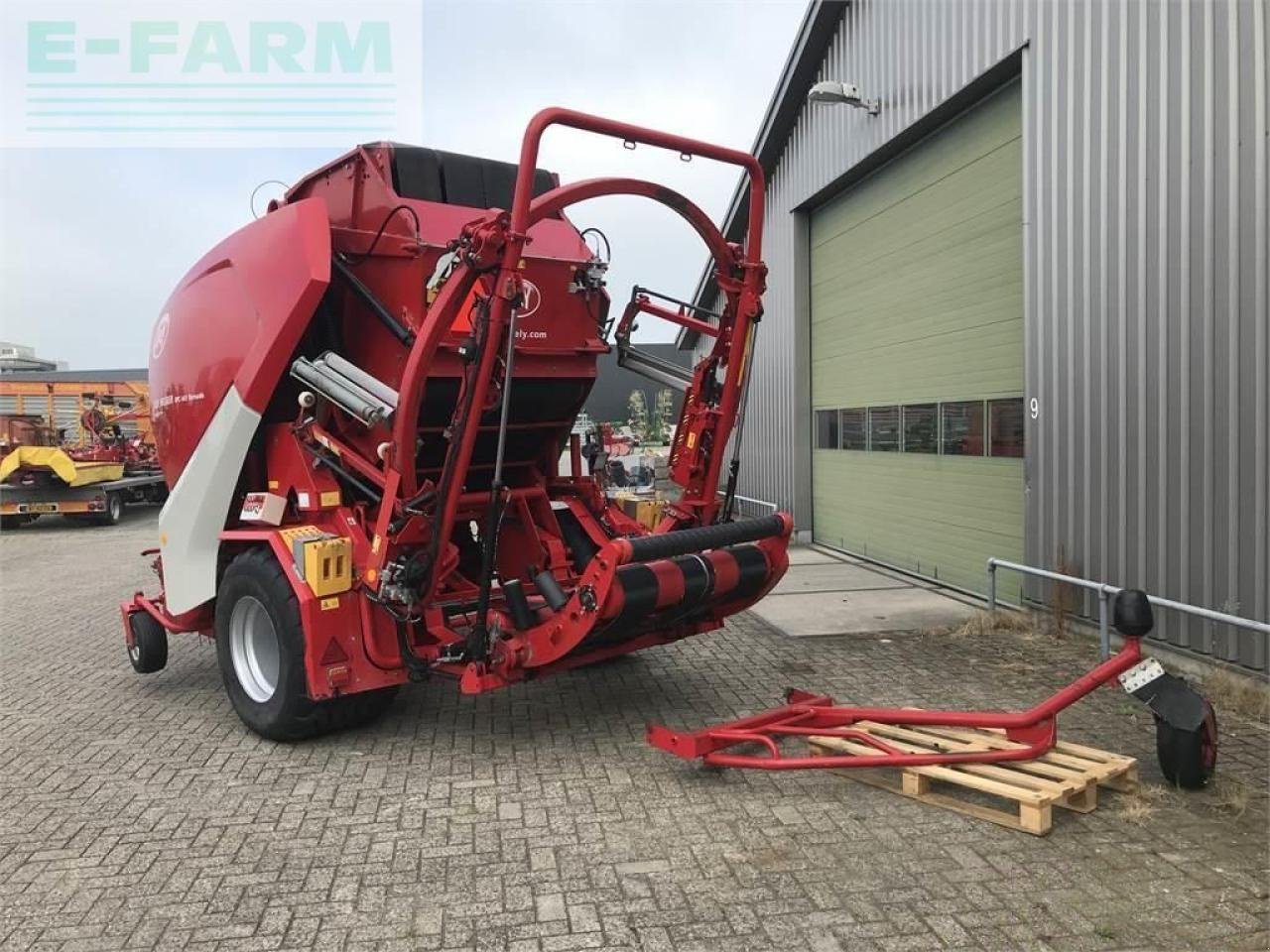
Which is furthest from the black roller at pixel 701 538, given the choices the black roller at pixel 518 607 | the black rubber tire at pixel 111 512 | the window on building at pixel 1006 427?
the black rubber tire at pixel 111 512

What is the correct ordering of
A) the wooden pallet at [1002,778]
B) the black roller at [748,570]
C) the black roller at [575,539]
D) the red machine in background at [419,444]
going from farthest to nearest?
the black roller at [575,539] → the black roller at [748,570] → the red machine in background at [419,444] → the wooden pallet at [1002,778]

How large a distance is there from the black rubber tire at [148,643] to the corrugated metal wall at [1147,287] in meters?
6.49

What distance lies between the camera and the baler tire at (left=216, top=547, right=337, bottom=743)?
188 inches

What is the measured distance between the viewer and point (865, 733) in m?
4.39

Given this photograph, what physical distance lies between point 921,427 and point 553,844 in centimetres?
695

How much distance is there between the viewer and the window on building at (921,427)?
30.4 ft

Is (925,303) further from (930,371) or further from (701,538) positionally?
(701,538)

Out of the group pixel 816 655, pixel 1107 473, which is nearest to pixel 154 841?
pixel 816 655

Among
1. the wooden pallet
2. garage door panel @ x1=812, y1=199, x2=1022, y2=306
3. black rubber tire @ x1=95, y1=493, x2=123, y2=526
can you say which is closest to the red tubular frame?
the wooden pallet

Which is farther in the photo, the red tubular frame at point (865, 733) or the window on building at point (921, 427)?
the window on building at point (921, 427)

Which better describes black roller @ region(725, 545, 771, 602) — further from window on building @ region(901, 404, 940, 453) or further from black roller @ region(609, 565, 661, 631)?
window on building @ region(901, 404, 940, 453)

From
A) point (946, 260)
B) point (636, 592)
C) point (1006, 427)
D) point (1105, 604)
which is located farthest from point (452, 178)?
point (946, 260)

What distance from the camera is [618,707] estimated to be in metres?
5.56

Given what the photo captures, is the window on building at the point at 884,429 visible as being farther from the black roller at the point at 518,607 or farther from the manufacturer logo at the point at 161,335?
the manufacturer logo at the point at 161,335
